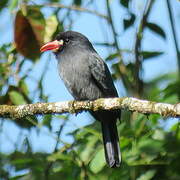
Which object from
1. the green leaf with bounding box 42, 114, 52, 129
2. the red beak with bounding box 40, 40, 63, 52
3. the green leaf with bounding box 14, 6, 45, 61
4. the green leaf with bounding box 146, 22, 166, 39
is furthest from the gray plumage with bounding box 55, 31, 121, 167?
the green leaf with bounding box 42, 114, 52, 129

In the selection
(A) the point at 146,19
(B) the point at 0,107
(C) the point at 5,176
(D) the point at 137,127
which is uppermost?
(A) the point at 146,19

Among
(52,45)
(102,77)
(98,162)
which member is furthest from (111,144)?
(52,45)

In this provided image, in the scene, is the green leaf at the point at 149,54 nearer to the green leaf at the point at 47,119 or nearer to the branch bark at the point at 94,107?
the branch bark at the point at 94,107

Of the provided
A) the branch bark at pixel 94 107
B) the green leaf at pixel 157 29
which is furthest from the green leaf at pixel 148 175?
the green leaf at pixel 157 29

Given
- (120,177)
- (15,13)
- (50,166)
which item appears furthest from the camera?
(15,13)

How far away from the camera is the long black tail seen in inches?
139

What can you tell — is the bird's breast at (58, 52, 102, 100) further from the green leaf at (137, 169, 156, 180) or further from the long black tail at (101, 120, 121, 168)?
the green leaf at (137, 169, 156, 180)

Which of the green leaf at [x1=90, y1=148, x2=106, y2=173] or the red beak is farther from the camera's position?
the red beak

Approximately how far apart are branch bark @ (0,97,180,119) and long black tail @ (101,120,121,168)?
0.34m

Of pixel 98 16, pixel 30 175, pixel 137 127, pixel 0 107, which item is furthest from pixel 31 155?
pixel 98 16

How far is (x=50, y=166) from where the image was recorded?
11.5 feet

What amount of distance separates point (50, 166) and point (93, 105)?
545mm

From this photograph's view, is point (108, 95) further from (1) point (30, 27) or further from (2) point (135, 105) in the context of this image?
(2) point (135, 105)

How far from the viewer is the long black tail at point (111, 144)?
3.52 metres
